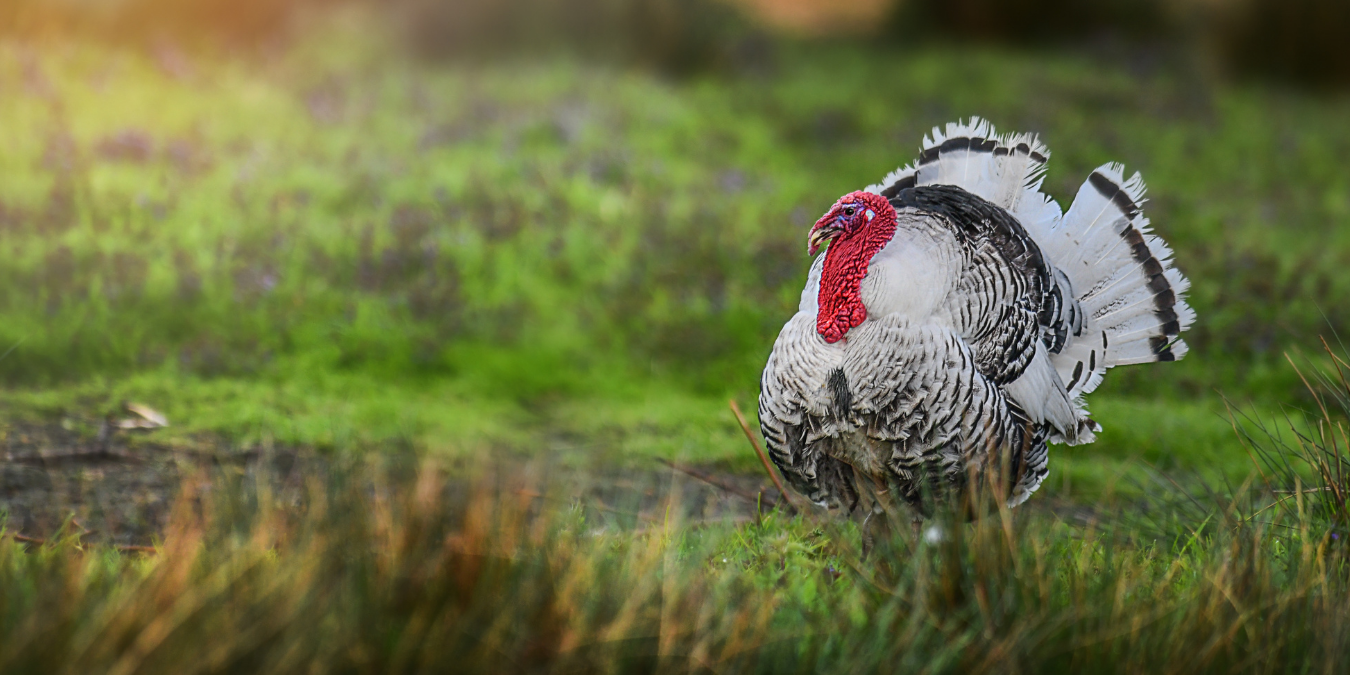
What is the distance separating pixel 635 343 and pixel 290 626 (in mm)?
4690

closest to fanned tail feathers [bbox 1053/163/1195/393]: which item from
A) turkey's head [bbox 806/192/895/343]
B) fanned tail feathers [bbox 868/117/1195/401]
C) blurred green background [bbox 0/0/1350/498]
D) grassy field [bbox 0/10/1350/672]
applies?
fanned tail feathers [bbox 868/117/1195/401]

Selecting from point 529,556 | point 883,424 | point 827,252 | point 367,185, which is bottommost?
point 529,556

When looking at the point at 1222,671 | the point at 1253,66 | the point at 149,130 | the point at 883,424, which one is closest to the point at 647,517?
the point at 883,424

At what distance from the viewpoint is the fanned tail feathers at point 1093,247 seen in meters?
4.06

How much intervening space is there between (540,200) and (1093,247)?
4.83 metres

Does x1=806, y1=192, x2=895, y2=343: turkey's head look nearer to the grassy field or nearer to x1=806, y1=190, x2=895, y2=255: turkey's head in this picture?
x1=806, y1=190, x2=895, y2=255: turkey's head

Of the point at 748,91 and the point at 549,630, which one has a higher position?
the point at 748,91

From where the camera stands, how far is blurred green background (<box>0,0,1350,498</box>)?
5875 millimetres

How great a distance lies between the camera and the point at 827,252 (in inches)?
140

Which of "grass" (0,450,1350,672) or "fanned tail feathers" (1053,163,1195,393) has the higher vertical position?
Answer: "fanned tail feathers" (1053,163,1195,393)

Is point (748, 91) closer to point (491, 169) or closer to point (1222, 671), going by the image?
point (491, 169)

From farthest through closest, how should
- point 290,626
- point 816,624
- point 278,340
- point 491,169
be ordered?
point 491,169
point 278,340
point 816,624
point 290,626

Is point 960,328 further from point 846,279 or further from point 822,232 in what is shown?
point 822,232

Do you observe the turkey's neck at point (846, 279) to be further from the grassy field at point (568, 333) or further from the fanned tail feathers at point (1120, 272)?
the fanned tail feathers at point (1120, 272)
